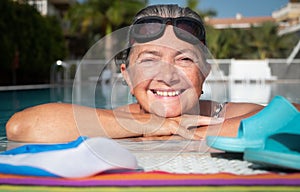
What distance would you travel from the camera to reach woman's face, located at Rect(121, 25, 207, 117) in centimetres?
248

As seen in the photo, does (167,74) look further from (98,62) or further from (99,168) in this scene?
(98,62)

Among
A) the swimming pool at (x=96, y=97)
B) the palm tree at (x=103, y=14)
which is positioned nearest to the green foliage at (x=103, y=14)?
the palm tree at (x=103, y=14)

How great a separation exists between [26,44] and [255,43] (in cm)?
1860

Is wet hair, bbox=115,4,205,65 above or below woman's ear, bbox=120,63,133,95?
above

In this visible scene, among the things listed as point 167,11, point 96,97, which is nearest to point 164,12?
point 167,11

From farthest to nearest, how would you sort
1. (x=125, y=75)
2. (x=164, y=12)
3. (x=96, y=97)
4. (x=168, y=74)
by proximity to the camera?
(x=96, y=97), (x=125, y=75), (x=164, y=12), (x=168, y=74)

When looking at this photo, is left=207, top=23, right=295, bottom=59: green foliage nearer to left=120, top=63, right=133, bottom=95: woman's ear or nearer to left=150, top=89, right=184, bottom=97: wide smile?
left=120, top=63, right=133, bottom=95: woman's ear

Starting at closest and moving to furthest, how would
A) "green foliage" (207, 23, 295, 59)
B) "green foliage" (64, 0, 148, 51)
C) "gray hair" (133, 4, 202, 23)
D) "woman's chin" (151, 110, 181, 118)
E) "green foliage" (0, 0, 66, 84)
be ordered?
"woman's chin" (151, 110, 181, 118) < "gray hair" (133, 4, 202, 23) < "green foliage" (0, 0, 66, 84) < "green foliage" (64, 0, 148, 51) < "green foliage" (207, 23, 295, 59)

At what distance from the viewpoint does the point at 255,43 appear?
30234 millimetres

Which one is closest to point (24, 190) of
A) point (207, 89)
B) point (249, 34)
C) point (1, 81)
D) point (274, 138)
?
point (274, 138)

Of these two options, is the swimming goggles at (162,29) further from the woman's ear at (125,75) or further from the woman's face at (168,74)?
the woman's ear at (125,75)

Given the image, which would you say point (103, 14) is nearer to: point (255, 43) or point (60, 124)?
point (255, 43)

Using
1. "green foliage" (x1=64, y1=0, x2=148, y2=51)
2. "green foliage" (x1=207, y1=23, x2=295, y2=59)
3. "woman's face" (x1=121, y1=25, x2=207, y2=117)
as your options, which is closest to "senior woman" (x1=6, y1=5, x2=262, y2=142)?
"woman's face" (x1=121, y1=25, x2=207, y2=117)

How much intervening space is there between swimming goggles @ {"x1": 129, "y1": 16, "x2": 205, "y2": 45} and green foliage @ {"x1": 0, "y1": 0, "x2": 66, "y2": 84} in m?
12.3
